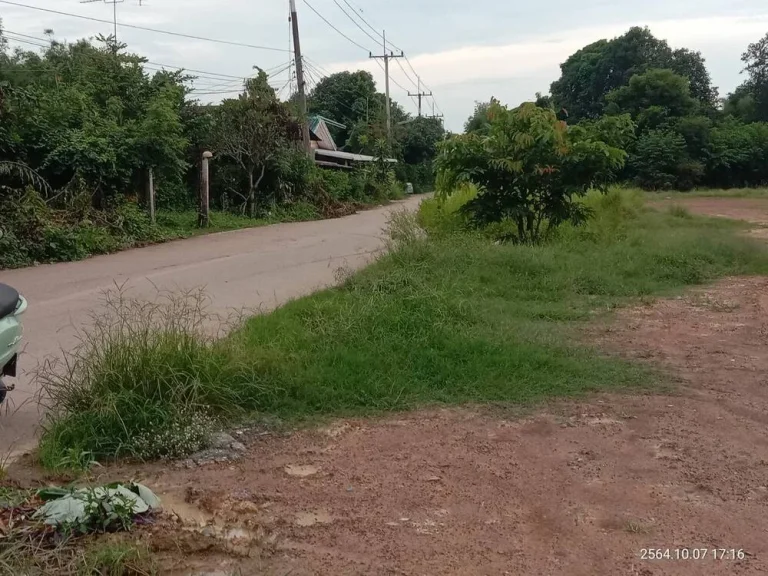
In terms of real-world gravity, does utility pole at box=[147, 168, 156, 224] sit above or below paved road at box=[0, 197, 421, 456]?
above

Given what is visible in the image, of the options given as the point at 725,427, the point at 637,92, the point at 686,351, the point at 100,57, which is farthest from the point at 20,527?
the point at 637,92

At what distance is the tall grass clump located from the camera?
14.5 ft

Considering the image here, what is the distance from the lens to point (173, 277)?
36.5 ft

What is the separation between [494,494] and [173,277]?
8311 mm

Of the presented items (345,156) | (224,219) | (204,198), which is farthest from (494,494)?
(345,156)

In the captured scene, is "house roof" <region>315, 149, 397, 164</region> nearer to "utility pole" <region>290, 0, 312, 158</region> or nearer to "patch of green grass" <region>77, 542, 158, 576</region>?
"utility pole" <region>290, 0, 312, 158</region>

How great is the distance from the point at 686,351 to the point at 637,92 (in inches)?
1689

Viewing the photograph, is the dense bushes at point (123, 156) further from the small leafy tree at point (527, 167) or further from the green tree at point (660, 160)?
the green tree at point (660, 160)

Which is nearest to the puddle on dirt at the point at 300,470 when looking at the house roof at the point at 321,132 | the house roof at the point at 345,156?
the house roof at the point at 345,156

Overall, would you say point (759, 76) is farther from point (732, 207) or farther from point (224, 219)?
point (224, 219)

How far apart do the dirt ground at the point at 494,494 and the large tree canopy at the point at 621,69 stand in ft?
169

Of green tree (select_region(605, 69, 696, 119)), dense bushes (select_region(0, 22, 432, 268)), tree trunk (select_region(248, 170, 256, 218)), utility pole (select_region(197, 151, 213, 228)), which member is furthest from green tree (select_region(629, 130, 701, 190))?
utility pole (select_region(197, 151, 213, 228))

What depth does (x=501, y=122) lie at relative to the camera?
13.9 metres

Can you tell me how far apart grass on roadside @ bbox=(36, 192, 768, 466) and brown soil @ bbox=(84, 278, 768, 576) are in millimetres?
402
